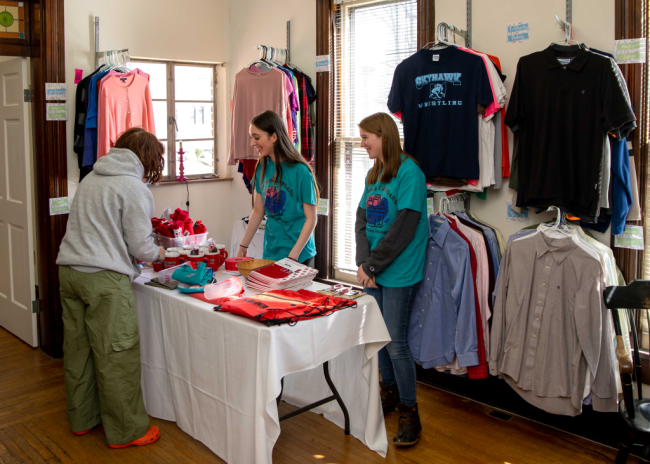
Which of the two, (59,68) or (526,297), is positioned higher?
(59,68)

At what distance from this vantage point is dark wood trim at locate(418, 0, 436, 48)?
136 inches

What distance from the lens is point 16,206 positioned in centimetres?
414

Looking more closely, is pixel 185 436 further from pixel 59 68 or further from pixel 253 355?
pixel 59 68

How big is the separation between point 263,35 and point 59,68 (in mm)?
1618

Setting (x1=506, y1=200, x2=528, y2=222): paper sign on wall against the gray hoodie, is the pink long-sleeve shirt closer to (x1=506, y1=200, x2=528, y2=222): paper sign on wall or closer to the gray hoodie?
the gray hoodie

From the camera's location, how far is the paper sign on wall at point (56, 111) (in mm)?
3815

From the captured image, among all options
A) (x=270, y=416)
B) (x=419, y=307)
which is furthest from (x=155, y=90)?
(x=270, y=416)

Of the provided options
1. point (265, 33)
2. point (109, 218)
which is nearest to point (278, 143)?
point (109, 218)

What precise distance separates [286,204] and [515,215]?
50.1 inches

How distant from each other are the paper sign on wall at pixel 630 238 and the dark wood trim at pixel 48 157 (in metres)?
3.38

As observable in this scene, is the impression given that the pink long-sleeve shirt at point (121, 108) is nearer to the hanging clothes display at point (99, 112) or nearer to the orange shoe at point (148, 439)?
the hanging clothes display at point (99, 112)

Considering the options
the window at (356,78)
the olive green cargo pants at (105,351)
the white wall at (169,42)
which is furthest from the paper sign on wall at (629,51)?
the white wall at (169,42)

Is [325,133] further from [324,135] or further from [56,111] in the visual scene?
[56,111]

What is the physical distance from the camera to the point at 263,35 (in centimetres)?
472
